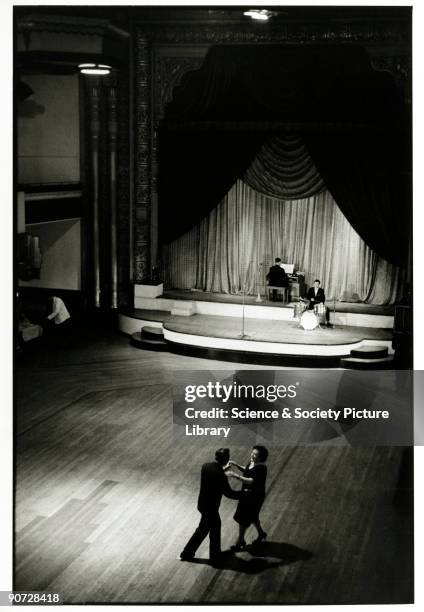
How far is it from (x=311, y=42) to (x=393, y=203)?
267cm

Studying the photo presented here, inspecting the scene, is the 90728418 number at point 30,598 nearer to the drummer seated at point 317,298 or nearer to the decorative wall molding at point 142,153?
the drummer seated at point 317,298

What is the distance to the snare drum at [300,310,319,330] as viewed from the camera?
1188cm

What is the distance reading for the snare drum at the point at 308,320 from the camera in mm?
11875

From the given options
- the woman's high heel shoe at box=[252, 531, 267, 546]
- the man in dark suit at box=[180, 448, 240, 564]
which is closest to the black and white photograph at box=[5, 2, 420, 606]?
the woman's high heel shoe at box=[252, 531, 267, 546]

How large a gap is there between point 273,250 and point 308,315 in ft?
7.42

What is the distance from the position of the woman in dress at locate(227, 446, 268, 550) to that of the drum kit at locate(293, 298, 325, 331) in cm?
572

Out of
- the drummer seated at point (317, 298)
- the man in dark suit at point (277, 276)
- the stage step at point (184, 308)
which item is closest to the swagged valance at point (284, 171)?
the man in dark suit at point (277, 276)

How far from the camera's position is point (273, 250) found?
13844 millimetres

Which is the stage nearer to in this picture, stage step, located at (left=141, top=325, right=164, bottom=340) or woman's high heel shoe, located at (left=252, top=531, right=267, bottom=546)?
stage step, located at (left=141, top=325, right=164, bottom=340)

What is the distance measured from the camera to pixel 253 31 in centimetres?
1256

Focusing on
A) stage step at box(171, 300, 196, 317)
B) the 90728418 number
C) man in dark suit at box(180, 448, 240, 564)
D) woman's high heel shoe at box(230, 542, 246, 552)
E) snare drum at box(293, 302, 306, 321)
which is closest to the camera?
the 90728418 number

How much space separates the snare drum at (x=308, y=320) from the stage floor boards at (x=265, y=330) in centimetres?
8
